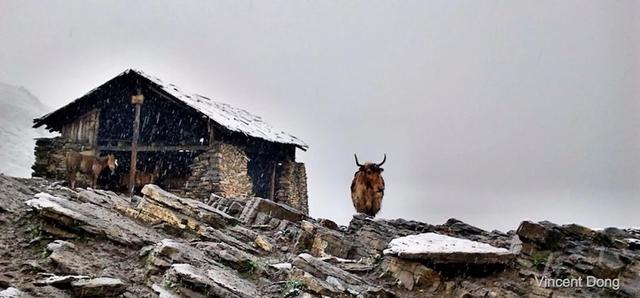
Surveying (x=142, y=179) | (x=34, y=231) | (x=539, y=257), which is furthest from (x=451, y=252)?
(x=142, y=179)

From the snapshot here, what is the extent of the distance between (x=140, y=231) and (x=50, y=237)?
1.29 meters

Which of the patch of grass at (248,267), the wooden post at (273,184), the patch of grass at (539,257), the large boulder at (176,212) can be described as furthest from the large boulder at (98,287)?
the wooden post at (273,184)

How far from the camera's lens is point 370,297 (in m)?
5.77

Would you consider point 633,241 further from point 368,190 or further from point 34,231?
point 34,231

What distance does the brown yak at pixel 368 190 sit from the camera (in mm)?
11806

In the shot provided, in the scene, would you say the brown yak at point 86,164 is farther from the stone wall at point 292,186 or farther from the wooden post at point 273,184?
the stone wall at point 292,186

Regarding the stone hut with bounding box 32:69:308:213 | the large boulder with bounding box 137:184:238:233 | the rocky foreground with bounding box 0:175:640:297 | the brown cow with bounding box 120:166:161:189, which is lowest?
the rocky foreground with bounding box 0:175:640:297

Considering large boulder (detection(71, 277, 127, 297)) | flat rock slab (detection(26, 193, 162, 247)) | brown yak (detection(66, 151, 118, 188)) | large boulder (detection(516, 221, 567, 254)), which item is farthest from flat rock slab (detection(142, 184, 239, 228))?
brown yak (detection(66, 151, 118, 188))

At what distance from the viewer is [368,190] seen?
11867mm

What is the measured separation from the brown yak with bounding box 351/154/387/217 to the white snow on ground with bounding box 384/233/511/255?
14.8 ft

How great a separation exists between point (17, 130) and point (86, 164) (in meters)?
49.8

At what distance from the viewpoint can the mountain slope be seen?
40.6 m

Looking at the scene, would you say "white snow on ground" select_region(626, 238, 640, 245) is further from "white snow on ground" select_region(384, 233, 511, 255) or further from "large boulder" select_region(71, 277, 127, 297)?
"large boulder" select_region(71, 277, 127, 297)

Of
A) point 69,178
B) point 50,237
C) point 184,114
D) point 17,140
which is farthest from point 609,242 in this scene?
point 17,140
